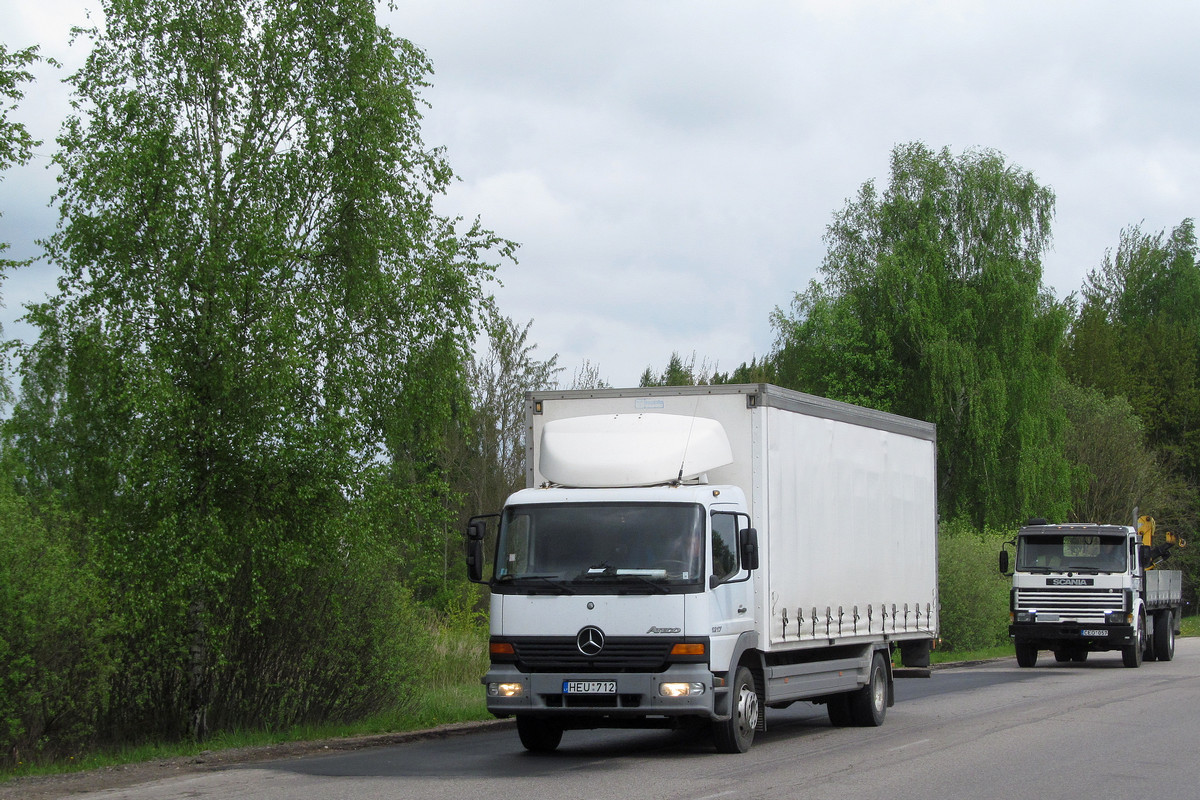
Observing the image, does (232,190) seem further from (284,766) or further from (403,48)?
(284,766)

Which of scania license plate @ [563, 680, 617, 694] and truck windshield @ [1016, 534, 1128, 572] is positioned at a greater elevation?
truck windshield @ [1016, 534, 1128, 572]

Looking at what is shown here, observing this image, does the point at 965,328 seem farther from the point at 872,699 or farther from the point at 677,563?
the point at 677,563

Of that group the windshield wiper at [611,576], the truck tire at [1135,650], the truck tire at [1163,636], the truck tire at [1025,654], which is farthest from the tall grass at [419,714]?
the truck tire at [1163,636]

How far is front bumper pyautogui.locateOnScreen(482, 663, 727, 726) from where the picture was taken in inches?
464

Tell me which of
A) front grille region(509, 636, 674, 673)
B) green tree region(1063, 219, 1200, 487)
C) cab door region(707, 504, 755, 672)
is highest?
green tree region(1063, 219, 1200, 487)

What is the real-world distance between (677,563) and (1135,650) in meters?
20.3

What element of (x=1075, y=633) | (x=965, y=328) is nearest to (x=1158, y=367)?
(x=965, y=328)

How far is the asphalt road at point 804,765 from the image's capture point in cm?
1055

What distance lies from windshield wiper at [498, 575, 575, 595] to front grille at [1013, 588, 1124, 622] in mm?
19339

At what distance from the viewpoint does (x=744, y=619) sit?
12625 mm

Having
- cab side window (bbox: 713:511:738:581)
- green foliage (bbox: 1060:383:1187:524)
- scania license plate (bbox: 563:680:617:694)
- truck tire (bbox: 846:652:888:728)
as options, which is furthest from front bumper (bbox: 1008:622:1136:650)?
green foliage (bbox: 1060:383:1187:524)

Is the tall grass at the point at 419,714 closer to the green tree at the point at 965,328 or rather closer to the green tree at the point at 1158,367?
the green tree at the point at 965,328

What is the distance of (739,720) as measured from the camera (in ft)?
41.5

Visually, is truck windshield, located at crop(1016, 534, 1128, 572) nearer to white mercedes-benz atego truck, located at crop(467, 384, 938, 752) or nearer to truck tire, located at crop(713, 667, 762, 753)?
white mercedes-benz atego truck, located at crop(467, 384, 938, 752)
